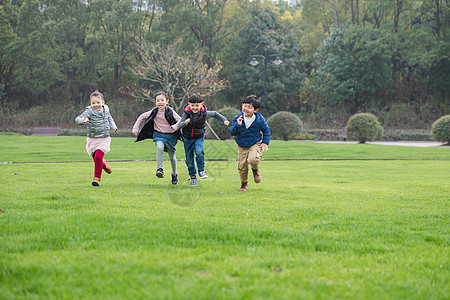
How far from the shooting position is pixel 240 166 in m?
8.13

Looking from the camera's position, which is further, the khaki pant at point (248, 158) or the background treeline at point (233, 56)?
the background treeline at point (233, 56)

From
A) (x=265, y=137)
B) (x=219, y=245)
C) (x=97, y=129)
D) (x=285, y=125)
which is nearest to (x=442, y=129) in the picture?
(x=285, y=125)

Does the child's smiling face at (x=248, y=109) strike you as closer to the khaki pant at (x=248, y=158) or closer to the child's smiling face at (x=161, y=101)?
the khaki pant at (x=248, y=158)

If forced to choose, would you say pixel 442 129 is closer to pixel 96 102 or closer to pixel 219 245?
pixel 96 102

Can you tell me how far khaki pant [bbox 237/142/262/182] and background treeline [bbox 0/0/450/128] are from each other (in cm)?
3330

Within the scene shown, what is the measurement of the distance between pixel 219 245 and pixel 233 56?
43173 millimetres

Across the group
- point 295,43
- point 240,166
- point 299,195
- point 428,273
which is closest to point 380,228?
point 428,273

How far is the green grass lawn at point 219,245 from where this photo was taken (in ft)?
9.77

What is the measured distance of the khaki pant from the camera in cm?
792

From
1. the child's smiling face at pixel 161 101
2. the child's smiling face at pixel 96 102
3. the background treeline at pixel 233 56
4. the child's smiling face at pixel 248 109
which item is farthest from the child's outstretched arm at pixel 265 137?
the background treeline at pixel 233 56

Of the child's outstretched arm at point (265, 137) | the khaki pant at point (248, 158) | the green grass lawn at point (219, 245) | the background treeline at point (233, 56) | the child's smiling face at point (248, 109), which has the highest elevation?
the background treeline at point (233, 56)

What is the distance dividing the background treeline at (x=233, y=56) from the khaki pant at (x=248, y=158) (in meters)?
33.3

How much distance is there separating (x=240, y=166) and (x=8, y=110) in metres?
43.6

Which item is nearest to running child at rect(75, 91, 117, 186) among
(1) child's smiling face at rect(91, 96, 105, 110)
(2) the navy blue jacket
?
(1) child's smiling face at rect(91, 96, 105, 110)
